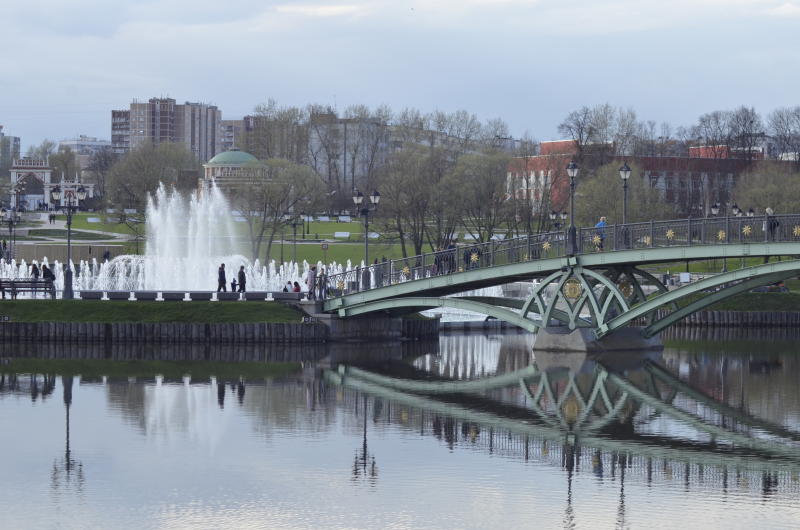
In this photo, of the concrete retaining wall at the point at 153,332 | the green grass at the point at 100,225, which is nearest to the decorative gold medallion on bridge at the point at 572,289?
the concrete retaining wall at the point at 153,332

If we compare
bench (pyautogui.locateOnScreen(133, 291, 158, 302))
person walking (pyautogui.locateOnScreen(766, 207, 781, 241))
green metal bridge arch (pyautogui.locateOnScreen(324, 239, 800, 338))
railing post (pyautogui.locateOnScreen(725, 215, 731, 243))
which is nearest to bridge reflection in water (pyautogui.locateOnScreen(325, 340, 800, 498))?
green metal bridge arch (pyautogui.locateOnScreen(324, 239, 800, 338))

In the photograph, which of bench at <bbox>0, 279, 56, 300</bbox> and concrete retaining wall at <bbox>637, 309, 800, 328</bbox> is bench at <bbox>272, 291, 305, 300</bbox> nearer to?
bench at <bbox>0, 279, 56, 300</bbox>

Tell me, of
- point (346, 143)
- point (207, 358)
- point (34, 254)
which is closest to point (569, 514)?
point (207, 358)

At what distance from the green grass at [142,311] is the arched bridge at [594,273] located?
2511mm

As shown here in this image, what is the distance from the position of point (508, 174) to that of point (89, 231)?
5016 centimetres

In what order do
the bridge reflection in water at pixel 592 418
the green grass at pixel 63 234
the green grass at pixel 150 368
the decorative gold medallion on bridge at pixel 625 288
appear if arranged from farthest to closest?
the green grass at pixel 63 234 → the decorative gold medallion on bridge at pixel 625 288 → the green grass at pixel 150 368 → the bridge reflection in water at pixel 592 418

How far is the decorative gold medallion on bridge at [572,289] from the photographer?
159ft

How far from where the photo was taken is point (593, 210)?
88000 millimetres

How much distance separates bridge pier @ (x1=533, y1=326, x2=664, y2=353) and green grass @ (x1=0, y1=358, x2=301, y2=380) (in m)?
8.80

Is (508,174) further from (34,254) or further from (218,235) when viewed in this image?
(34,254)

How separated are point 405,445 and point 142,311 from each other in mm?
26316

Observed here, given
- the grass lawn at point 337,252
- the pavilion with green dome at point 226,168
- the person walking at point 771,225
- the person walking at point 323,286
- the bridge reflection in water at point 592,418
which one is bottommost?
the bridge reflection in water at point 592,418

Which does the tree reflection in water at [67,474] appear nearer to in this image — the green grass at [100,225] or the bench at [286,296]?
the bench at [286,296]

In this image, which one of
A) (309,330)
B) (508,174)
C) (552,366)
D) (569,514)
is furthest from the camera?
(508,174)
